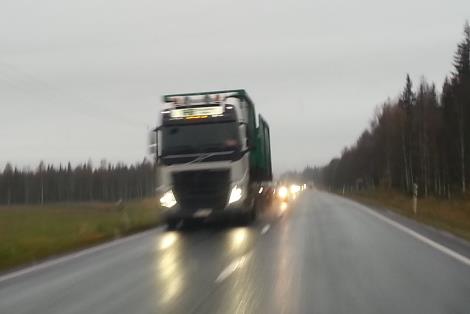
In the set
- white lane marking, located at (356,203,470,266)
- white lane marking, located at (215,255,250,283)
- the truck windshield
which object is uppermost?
the truck windshield

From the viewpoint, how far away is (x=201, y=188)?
848 inches

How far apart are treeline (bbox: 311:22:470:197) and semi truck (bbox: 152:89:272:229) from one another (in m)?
48.4

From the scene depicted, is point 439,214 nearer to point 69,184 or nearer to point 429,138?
point 429,138

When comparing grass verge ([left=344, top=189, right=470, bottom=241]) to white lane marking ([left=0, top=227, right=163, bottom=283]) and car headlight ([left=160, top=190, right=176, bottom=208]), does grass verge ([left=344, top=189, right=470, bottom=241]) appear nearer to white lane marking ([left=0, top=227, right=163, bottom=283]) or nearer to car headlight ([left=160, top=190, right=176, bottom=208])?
car headlight ([left=160, top=190, right=176, bottom=208])

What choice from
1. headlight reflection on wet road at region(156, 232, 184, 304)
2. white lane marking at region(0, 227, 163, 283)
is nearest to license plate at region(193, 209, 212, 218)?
white lane marking at region(0, 227, 163, 283)

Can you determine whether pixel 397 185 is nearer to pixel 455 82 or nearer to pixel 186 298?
pixel 455 82

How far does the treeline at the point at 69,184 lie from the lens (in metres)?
139

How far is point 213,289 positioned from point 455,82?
69.8m

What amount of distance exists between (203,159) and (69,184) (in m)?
132

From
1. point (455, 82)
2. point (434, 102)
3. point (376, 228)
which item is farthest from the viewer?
point (434, 102)

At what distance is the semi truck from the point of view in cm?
2136

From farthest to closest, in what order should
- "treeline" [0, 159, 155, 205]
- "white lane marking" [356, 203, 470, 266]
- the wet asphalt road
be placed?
"treeline" [0, 159, 155, 205] → "white lane marking" [356, 203, 470, 266] → the wet asphalt road

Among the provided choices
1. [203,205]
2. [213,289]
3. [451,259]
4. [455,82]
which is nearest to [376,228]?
[203,205]

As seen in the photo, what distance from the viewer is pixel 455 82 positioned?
7444 centimetres
